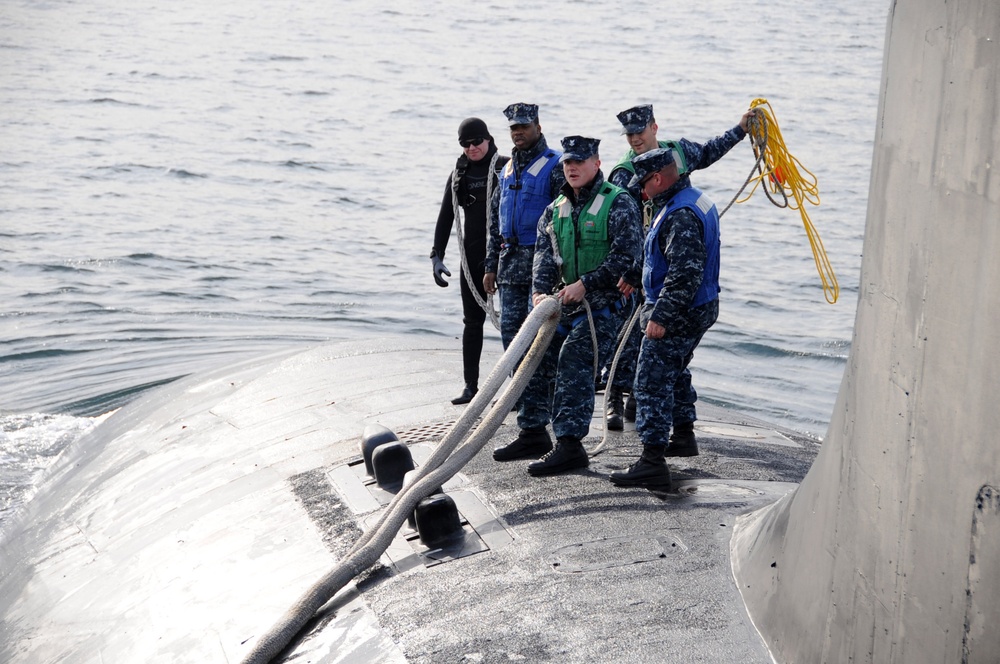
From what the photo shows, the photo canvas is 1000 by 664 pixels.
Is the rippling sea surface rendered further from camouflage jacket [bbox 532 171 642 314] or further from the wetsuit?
camouflage jacket [bbox 532 171 642 314]

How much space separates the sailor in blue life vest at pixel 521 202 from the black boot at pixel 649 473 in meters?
1.84

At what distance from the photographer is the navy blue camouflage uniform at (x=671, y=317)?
21.5 feet

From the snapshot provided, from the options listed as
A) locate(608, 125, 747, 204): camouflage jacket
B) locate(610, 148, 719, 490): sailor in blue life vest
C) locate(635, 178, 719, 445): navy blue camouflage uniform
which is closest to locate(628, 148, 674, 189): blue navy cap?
locate(610, 148, 719, 490): sailor in blue life vest

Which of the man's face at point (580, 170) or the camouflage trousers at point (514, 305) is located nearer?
the man's face at point (580, 170)

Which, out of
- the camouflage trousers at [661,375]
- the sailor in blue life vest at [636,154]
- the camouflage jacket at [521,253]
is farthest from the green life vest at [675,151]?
the camouflage trousers at [661,375]

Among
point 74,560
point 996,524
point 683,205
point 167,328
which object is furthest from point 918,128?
point 167,328

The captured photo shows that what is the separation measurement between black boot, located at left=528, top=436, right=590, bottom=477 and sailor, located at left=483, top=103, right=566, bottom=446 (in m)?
1.43

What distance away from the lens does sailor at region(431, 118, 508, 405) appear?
8.85 meters

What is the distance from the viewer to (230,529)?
23.0ft

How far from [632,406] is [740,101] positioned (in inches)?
1164

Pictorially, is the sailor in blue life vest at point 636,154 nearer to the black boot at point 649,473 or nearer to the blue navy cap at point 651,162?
the black boot at point 649,473

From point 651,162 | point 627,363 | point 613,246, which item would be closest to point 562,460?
point 613,246

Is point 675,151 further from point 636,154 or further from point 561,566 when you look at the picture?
point 561,566

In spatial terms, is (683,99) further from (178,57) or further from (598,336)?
(598,336)
